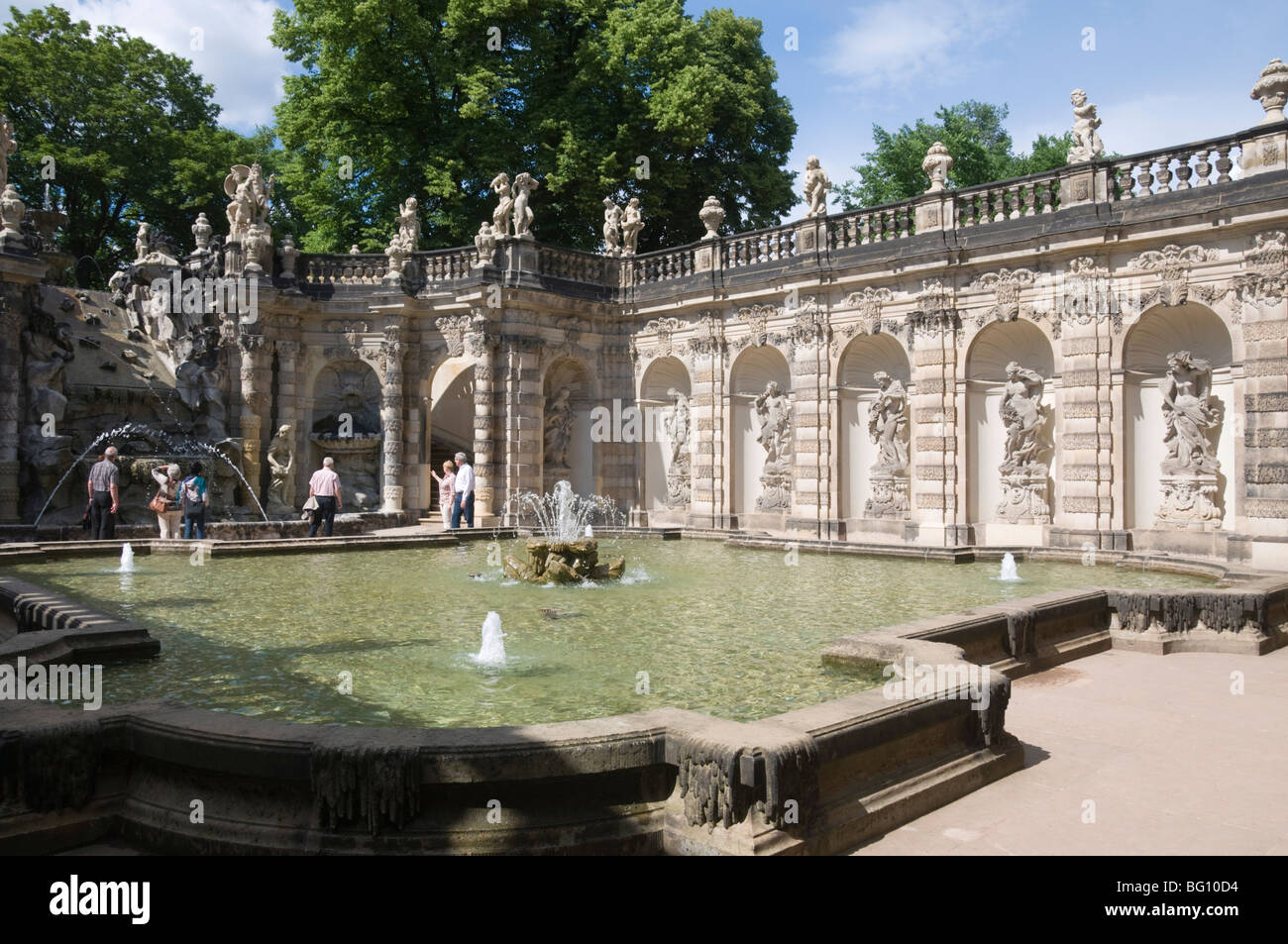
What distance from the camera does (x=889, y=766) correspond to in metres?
4.83

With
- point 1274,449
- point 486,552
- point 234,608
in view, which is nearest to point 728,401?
point 486,552

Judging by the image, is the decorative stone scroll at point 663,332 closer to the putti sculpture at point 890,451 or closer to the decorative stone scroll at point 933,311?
the putti sculpture at point 890,451

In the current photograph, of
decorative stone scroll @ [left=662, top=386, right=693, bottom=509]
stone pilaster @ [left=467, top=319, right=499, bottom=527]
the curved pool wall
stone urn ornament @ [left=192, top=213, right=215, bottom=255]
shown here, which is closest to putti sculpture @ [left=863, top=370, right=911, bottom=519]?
decorative stone scroll @ [left=662, top=386, right=693, bottom=509]

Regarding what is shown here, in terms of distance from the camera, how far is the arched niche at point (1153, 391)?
14969 millimetres

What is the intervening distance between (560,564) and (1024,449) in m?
10.2

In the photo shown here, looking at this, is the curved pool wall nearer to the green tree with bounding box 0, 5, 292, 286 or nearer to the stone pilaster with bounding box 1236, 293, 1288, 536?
the stone pilaster with bounding box 1236, 293, 1288, 536

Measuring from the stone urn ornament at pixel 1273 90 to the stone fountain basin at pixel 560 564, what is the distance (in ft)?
40.3

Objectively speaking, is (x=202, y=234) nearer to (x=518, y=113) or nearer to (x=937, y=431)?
(x=518, y=113)

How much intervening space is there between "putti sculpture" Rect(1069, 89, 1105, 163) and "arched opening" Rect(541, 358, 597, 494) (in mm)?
12308

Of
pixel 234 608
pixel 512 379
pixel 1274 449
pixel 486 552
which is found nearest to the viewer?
pixel 234 608

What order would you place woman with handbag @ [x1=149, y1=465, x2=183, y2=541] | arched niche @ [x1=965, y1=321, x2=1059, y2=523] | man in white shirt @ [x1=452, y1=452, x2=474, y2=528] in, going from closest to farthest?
woman with handbag @ [x1=149, y1=465, x2=183, y2=541]
arched niche @ [x1=965, y1=321, x2=1059, y2=523]
man in white shirt @ [x1=452, y1=452, x2=474, y2=528]

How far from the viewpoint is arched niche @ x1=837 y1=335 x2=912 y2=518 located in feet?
64.2

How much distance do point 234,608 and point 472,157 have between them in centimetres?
2193
